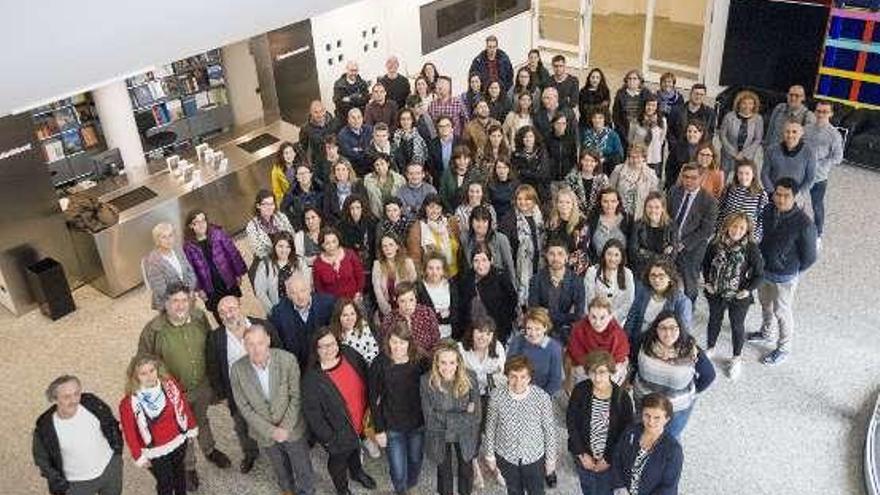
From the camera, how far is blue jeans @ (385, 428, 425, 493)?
195 inches

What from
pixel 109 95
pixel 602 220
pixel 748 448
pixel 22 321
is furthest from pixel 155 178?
pixel 748 448

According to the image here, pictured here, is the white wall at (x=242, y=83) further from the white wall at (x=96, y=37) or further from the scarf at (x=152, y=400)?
the white wall at (x=96, y=37)

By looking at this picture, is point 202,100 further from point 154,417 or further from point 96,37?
point 96,37

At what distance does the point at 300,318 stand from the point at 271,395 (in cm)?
63

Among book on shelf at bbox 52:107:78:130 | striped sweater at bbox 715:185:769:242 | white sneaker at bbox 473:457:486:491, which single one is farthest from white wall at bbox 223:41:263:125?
white sneaker at bbox 473:457:486:491

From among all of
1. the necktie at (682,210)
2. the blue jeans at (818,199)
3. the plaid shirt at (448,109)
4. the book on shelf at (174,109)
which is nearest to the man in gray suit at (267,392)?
the necktie at (682,210)

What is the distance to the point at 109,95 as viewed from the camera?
8078 mm

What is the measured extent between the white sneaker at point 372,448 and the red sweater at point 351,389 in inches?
29.1

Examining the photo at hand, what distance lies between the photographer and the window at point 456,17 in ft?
35.9

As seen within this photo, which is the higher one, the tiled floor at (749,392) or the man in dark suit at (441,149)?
the man in dark suit at (441,149)

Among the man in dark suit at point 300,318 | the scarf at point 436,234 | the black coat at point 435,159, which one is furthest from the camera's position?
the black coat at point 435,159

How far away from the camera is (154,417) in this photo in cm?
460

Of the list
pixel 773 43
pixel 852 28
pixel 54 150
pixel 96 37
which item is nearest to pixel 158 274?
pixel 54 150

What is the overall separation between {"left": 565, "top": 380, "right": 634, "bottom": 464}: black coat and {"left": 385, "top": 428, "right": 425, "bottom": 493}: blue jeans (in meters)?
1.04
